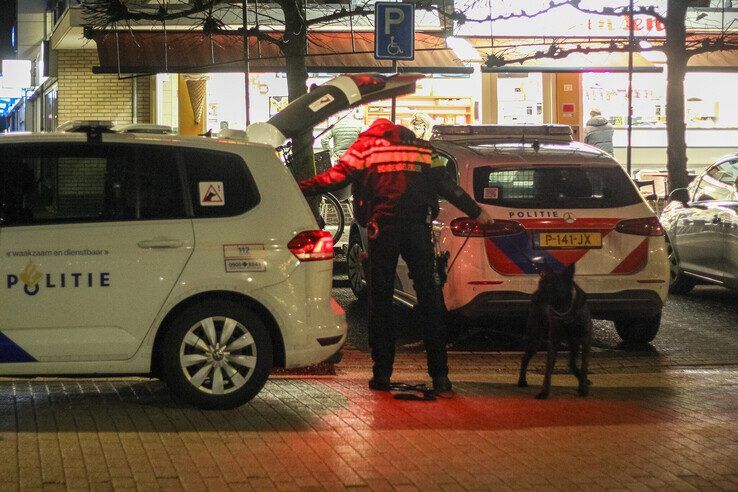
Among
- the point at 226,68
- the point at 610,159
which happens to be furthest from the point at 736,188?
the point at 226,68

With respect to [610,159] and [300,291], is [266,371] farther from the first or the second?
[610,159]

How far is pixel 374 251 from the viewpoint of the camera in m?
8.41

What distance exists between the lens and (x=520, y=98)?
23.8 meters

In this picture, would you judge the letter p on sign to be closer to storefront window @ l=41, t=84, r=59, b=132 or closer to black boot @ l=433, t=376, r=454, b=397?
black boot @ l=433, t=376, r=454, b=397

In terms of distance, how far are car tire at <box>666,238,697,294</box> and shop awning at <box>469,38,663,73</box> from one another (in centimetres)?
704

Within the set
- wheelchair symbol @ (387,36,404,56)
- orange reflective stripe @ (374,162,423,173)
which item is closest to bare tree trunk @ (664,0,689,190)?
wheelchair symbol @ (387,36,404,56)

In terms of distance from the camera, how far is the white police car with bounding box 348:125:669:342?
9.84 metres

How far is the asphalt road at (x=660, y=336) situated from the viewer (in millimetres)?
10750

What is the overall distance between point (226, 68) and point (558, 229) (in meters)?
11.2

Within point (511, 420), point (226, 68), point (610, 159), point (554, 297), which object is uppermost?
point (226, 68)

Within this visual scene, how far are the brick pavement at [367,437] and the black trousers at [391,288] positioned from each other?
0.31m

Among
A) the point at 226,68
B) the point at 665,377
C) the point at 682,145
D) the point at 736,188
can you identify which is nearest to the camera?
the point at 665,377

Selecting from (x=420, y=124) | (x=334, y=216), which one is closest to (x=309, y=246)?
(x=334, y=216)

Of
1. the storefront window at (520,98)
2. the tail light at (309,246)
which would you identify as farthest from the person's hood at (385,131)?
the storefront window at (520,98)
